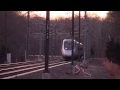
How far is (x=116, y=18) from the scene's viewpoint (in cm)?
5266

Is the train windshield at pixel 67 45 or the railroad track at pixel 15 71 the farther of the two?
the train windshield at pixel 67 45

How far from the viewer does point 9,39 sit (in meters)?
74.8

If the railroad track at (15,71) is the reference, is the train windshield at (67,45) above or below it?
above

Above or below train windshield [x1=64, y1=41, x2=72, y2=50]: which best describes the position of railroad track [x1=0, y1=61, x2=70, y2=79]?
below

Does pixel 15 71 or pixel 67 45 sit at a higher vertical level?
pixel 67 45

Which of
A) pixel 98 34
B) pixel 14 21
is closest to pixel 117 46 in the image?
pixel 14 21

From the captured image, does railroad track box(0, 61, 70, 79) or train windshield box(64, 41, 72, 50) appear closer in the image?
railroad track box(0, 61, 70, 79)
